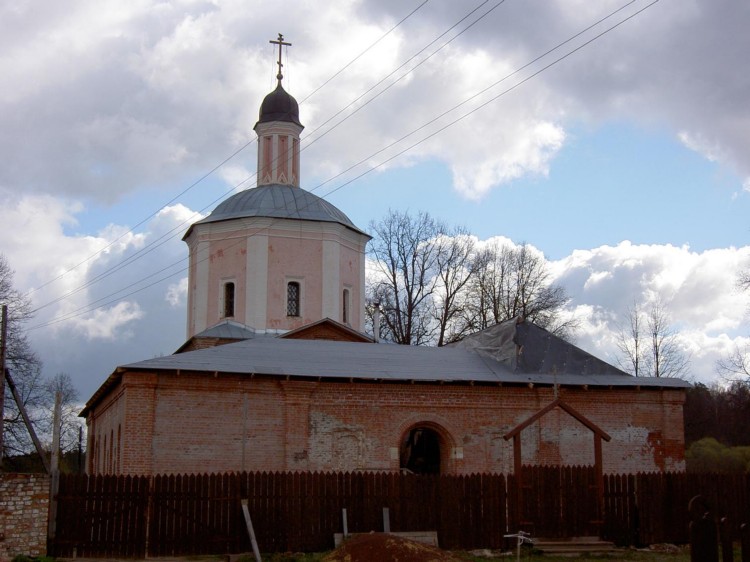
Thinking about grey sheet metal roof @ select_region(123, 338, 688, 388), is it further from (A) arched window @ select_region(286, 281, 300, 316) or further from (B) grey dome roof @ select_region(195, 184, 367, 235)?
(B) grey dome roof @ select_region(195, 184, 367, 235)

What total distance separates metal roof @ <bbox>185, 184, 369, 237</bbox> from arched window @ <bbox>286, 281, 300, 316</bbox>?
2103 millimetres

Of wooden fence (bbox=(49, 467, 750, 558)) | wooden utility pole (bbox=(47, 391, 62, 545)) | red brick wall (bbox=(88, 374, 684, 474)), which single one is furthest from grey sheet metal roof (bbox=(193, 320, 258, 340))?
wooden utility pole (bbox=(47, 391, 62, 545))

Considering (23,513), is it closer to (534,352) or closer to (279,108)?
(534,352)

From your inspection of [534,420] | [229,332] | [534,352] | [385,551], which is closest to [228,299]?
[229,332]

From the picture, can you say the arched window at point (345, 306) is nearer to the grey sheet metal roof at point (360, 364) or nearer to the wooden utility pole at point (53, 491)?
the grey sheet metal roof at point (360, 364)

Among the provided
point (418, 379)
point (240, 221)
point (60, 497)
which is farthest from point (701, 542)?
point (240, 221)

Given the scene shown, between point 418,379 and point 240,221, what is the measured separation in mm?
10027

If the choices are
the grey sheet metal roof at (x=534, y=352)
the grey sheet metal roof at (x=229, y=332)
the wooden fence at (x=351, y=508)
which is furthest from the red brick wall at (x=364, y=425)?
the grey sheet metal roof at (x=229, y=332)

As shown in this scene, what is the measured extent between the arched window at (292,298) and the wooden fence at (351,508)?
11565 millimetres

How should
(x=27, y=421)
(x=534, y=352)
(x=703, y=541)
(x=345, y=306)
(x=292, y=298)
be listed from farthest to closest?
(x=345, y=306), (x=292, y=298), (x=534, y=352), (x=27, y=421), (x=703, y=541)

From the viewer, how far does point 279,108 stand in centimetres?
3136

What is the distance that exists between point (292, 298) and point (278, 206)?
2.96 m

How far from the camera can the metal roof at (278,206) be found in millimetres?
28719

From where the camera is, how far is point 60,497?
15.6 m
